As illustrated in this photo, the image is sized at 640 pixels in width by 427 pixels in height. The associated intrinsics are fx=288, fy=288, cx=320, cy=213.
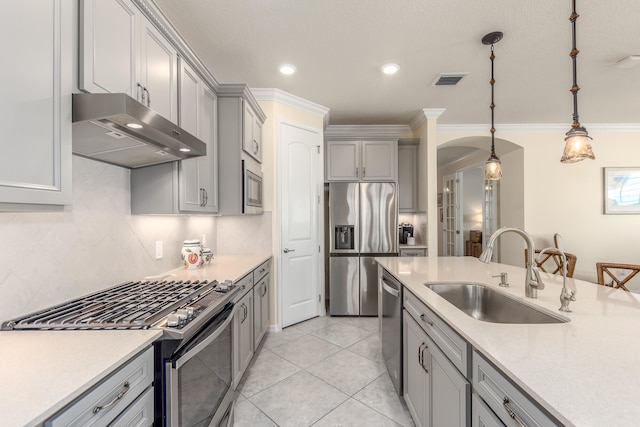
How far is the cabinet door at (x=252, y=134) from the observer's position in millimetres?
2607

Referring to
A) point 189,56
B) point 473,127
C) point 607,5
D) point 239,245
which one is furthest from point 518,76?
point 239,245

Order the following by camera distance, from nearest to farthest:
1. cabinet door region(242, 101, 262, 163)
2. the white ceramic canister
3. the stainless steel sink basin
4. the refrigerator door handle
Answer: the stainless steel sink basin
the refrigerator door handle
the white ceramic canister
cabinet door region(242, 101, 262, 163)

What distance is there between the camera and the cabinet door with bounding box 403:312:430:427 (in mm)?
1470

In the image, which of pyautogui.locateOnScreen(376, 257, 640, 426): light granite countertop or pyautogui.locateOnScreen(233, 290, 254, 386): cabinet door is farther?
pyautogui.locateOnScreen(233, 290, 254, 386): cabinet door

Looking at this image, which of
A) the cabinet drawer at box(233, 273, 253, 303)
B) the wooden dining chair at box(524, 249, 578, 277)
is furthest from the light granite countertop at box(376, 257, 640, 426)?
the cabinet drawer at box(233, 273, 253, 303)

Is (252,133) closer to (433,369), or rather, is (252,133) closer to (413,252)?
(433,369)

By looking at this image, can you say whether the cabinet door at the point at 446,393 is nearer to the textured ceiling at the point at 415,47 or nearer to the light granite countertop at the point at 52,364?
the light granite countertop at the point at 52,364

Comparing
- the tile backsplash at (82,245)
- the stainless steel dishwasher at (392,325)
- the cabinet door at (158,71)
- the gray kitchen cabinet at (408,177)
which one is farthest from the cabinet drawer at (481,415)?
the gray kitchen cabinet at (408,177)

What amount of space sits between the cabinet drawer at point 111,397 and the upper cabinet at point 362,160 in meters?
3.16

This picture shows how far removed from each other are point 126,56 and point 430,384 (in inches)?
83.9

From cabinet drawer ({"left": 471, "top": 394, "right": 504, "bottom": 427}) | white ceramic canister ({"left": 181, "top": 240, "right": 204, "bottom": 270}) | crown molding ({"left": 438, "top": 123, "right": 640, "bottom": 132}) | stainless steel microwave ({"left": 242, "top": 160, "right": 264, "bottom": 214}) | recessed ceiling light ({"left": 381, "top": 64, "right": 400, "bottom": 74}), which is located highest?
recessed ceiling light ({"left": 381, "top": 64, "right": 400, "bottom": 74})

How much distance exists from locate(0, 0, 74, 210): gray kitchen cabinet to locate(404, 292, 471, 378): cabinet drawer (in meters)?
1.49

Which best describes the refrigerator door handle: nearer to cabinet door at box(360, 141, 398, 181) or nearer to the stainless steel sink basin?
the stainless steel sink basin

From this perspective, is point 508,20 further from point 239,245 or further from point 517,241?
point 517,241
